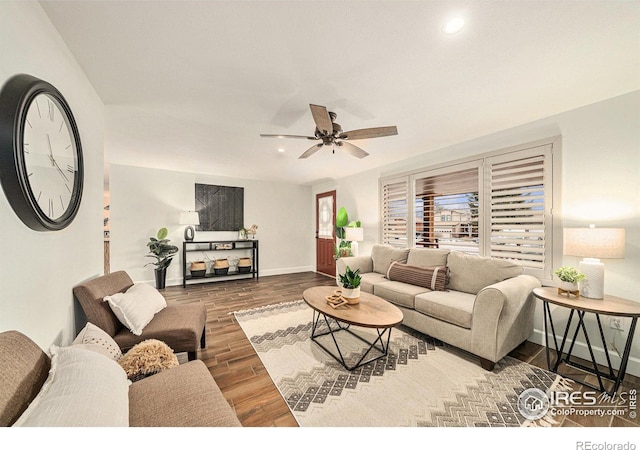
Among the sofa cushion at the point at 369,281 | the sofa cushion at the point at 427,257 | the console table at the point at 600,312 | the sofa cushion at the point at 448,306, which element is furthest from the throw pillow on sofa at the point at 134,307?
the console table at the point at 600,312

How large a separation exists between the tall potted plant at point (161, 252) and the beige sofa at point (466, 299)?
12.4 ft

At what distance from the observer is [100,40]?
57.6 inches

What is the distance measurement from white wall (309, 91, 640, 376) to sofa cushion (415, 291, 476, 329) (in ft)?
2.97

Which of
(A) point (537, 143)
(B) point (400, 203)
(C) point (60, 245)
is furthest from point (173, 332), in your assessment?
(A) point (537, 143)

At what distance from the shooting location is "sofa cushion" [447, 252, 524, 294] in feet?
8.18

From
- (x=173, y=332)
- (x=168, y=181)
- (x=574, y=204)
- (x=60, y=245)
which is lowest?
(x=173, y=332)

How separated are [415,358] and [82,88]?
357 cm

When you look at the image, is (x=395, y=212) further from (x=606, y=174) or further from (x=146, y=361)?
(x=146, y=361)

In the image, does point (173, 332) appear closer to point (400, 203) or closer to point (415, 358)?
point (415, 358)

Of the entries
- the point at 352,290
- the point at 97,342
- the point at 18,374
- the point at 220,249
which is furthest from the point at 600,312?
the point at 220,249

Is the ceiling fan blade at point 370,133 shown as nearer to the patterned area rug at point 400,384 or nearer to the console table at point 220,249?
the patterned area rug at point 400,384

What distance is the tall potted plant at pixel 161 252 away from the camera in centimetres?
444

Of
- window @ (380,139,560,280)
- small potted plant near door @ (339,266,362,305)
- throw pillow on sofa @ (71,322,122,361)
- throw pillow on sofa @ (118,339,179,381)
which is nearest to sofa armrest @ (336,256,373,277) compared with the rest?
window @ (380,139,560,280)

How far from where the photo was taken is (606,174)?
213 centimetres
